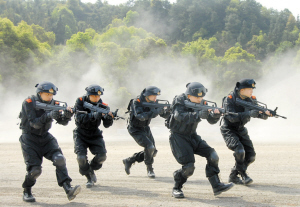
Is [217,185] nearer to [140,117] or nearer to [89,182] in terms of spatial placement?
[140,117]

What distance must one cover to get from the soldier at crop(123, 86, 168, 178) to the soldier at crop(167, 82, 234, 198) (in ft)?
4.81

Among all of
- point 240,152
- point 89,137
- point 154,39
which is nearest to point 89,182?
point 89,137

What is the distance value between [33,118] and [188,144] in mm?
2723

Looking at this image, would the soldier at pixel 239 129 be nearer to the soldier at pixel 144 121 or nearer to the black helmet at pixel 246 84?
the black helmet at pixel 246 84

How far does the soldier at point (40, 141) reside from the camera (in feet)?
22.1

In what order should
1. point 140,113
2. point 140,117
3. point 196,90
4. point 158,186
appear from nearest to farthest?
point 196,90
point 158,186
point 140,117
point 140,113

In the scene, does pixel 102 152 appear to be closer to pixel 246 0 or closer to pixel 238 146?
pixel 238 146

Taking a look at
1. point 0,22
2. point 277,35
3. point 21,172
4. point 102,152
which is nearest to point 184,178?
point 102,152

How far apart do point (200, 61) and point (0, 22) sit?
73.3 feet

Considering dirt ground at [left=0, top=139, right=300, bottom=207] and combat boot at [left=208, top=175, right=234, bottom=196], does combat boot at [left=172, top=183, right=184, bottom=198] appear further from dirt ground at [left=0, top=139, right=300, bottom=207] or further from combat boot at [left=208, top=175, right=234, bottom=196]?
combat boot at [left=208, top=175, right=234, bottom=196]

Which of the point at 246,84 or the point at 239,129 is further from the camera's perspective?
the point at 239,129

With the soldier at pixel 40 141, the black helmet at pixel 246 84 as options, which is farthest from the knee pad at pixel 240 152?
the soldier at pixel 40 141

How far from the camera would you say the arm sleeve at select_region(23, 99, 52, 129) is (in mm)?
6730

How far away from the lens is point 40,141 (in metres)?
7.00
